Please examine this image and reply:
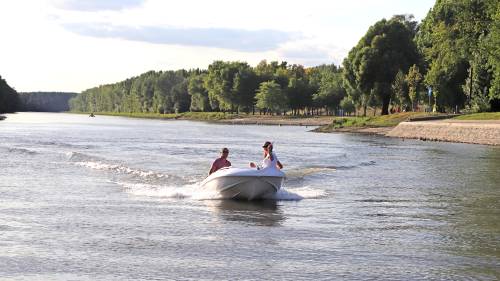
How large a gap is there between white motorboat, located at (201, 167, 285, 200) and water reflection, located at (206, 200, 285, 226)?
305 millimetres

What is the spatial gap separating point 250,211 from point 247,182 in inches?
80.8

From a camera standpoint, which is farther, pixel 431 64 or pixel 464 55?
pixel 431 64

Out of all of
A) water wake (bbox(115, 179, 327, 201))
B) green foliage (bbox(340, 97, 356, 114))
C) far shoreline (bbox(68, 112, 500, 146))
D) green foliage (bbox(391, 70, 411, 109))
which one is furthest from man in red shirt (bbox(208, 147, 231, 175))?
green foliage (bbox(340, 97, 356, 114))

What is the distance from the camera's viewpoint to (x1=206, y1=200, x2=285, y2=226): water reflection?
773 inches

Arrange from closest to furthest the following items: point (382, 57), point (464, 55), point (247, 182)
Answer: point (247, 182), point (464, 55), point (382, 57)

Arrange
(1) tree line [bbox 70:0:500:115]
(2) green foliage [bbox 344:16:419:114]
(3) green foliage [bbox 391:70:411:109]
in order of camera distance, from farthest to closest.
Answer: (2) green foliage [bbox 344:16:419:114]
(3) green foliage [bbox 391:70:411:109]
(1) tree line [bbox 70:0:500:115]

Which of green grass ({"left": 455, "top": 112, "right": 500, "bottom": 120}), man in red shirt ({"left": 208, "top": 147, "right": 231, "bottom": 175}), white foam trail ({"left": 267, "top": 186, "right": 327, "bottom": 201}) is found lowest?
white foam trail ({"left": 267, "top": 186, "right": 327, "bottom": 201})

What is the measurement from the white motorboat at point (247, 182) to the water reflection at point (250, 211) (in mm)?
305

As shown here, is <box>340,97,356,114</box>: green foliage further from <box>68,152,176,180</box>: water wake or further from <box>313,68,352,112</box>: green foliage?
<box>68,152,176,180</box>: water wake

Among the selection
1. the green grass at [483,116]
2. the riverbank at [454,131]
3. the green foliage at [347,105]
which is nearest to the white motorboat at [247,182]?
the riverbank at [454,131]

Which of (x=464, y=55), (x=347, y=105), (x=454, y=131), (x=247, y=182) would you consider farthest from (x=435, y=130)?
(x=347, y=105)

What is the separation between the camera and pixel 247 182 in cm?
2347

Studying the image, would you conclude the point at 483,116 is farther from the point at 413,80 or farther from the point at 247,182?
the point at 247,182

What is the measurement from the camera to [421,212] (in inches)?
846
